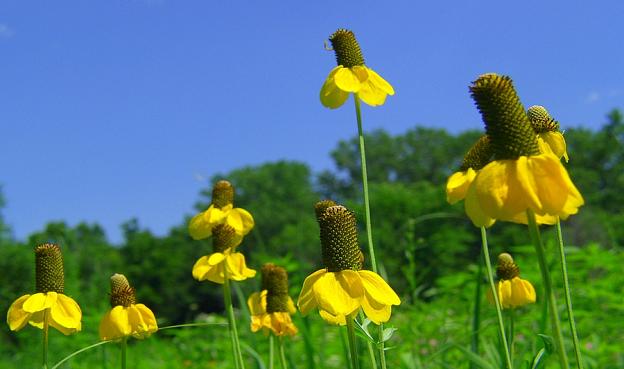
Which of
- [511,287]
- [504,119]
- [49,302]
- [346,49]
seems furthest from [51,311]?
[511,287]

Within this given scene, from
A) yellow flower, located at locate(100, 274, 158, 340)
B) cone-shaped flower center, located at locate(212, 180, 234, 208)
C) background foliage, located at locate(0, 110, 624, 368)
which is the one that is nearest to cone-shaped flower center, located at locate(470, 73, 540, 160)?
yellow flower, located at locate(100, 274, 158, 340)

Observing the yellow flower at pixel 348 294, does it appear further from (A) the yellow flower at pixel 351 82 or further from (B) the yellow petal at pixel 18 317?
(B) the yellow petal at pixel 18 317

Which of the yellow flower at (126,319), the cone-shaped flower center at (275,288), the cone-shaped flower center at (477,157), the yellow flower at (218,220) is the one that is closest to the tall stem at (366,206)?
the cone-shaped flower center at (477,157)

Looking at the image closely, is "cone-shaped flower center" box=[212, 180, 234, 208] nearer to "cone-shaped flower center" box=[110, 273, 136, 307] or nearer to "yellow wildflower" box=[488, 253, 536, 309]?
"cone-shaped flower center" box=[110, 273, 136, 307]

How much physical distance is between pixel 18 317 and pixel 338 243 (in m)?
1.32

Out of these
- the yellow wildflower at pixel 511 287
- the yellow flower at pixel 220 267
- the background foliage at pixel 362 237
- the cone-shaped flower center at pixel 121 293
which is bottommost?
the yellow wildflower at pixel 511 287

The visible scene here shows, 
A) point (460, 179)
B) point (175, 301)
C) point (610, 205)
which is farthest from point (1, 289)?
point (610, 205)

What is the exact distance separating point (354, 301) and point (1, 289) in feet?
92.1

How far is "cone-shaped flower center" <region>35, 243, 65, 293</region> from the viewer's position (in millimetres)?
2377

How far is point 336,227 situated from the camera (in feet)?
5.69

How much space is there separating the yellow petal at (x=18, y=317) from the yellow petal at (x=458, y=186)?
60.6 inches

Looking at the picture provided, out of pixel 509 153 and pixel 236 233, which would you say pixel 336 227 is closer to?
pixel 509 153

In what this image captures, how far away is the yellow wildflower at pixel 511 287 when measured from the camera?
279 cm

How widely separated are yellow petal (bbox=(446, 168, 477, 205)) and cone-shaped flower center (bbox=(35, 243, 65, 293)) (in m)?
1.42
